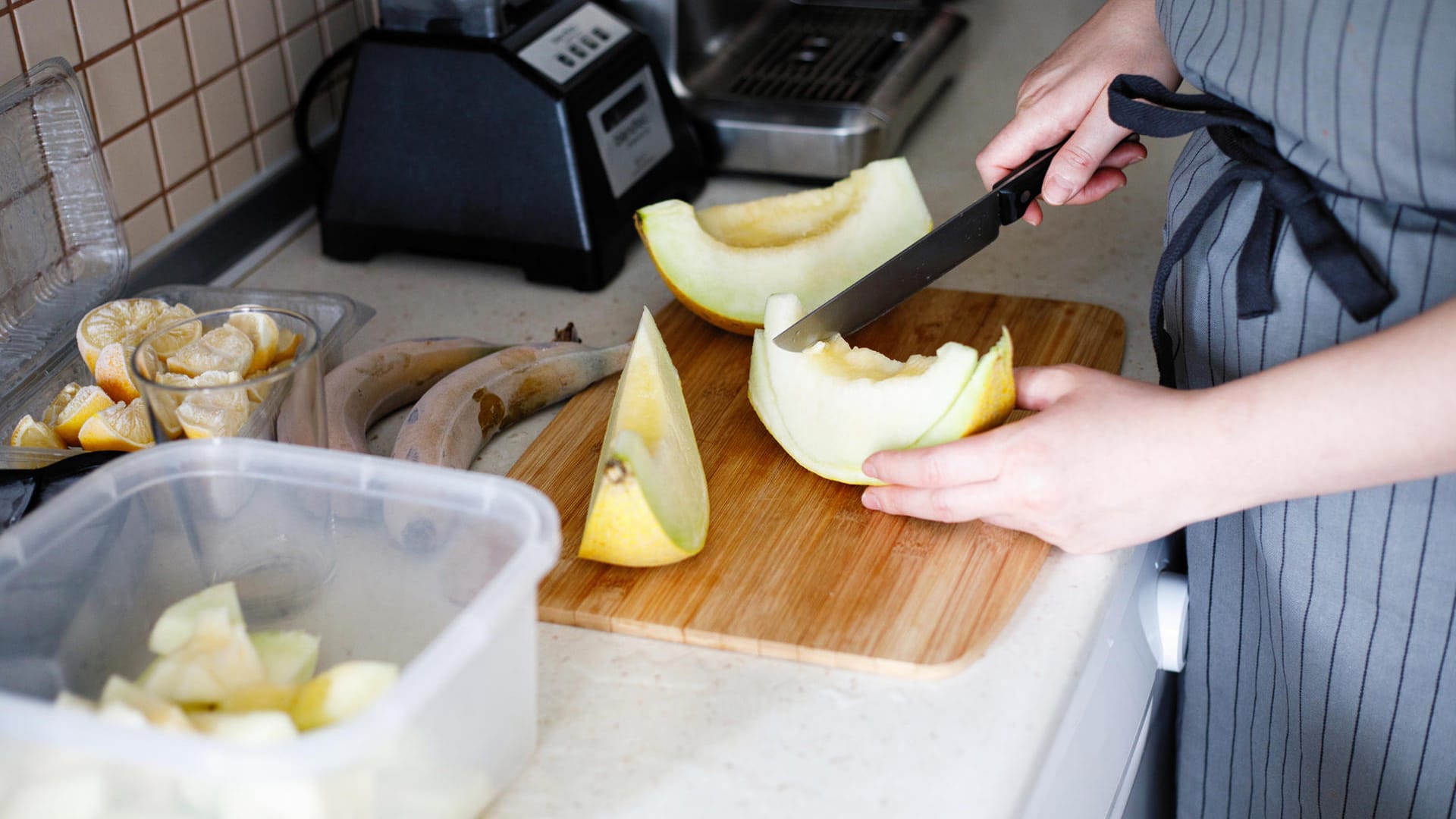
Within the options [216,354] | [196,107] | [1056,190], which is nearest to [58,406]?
Answer: [216,354]

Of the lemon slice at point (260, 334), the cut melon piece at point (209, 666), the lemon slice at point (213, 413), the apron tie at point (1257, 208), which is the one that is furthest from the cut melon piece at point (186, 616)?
the apron tie at point (1257, 208)

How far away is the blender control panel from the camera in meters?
1.15

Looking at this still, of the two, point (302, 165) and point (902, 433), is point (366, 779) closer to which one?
point (902, 433)

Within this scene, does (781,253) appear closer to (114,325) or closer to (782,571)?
(782,571)

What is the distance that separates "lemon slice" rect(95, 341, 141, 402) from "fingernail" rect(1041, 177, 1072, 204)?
0.67 metres

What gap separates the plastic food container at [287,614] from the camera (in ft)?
1.63

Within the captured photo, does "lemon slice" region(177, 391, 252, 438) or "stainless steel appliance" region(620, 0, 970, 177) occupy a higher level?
"lemon slice" region(177, 391, 252, 438)

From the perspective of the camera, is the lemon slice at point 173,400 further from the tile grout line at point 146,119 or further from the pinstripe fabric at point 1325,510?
the pinstripe fabric at point 1325,510

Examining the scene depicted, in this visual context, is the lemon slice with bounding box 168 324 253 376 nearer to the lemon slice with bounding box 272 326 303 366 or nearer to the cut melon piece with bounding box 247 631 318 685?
the lemon slice with bounding box 272 326 303 366

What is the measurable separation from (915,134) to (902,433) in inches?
30.6

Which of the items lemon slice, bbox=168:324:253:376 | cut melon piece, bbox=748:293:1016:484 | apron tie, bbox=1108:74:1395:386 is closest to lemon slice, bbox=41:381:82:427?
lemon slice, bbox=168:324:253:376

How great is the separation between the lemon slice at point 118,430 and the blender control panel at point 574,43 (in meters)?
0.48

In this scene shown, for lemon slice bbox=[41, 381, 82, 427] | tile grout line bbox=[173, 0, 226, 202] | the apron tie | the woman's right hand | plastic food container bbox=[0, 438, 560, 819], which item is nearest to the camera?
plastic food container bbox=[0, 438, 560, 819]

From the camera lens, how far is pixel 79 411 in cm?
83
